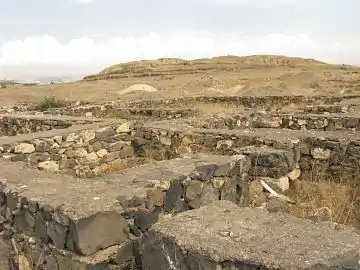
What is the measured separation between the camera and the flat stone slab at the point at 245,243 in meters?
2.44

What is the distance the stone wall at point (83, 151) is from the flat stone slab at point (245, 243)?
3.84 m

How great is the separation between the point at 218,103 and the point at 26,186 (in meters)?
14.5

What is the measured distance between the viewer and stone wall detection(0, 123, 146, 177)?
6.56m

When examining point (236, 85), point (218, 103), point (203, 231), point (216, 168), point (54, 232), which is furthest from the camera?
point (236, 85)

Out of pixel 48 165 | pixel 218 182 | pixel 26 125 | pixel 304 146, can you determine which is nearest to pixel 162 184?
pixel 218 182

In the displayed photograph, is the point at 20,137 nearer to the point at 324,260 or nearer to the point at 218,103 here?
the point at 324,260

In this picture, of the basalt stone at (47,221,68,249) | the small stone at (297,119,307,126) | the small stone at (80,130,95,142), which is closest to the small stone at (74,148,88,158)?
the small stone at (80,130,95,142)

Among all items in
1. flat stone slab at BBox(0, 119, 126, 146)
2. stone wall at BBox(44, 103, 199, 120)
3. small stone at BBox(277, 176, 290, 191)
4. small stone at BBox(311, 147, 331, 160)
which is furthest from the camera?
stone wall at BBox(44, 103, 199, 120)

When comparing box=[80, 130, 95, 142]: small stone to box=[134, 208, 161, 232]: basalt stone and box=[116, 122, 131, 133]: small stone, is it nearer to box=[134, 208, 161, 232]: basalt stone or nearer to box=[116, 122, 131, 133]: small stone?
box=[116, 122, 131, 133]: small stone

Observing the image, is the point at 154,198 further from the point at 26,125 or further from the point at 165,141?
the point at 26,125

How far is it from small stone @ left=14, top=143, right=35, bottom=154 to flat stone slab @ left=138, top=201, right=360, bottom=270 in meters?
4.04

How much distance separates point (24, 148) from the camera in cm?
654

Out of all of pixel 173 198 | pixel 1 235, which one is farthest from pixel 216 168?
pixel 1 235

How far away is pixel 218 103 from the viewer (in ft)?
59.8
